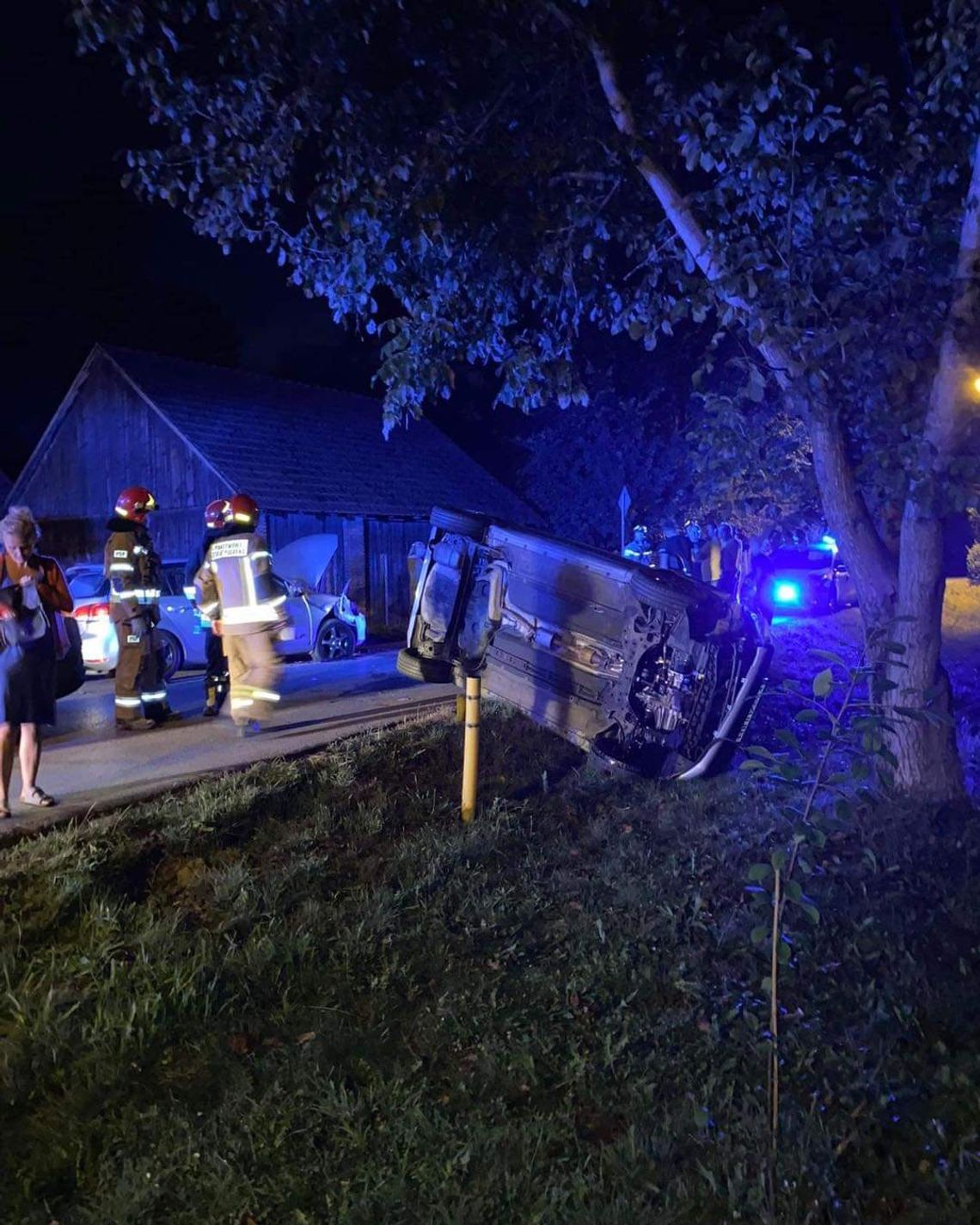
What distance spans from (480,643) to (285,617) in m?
1.48

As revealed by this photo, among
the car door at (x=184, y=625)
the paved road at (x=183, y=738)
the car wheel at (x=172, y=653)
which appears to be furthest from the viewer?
the car door at (x=184, y=625)

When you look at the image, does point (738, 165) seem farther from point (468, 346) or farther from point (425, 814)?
point (425, 814)

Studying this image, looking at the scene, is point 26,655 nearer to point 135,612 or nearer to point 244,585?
point 244,585

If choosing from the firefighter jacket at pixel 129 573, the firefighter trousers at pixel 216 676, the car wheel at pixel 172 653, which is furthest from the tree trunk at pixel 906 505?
the car wheel at pixel 172 653

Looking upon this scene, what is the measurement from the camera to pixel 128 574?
7.21 meters

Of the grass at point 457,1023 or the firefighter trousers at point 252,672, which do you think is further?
the firefighter trousers at point 252,672

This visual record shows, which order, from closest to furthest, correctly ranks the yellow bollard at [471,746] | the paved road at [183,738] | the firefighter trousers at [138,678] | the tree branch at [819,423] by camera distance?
1. the yellow bollard at [471,746]
2. the paved road at [183,738]
3. the tree branch at [819,423]
4. the firefighter trousers at [138,678]

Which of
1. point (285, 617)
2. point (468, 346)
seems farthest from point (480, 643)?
point (468, 346)

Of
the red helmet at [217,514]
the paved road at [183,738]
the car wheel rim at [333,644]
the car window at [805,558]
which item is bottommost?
the car wheel rim at [333,644]

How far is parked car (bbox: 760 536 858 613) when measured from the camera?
19.5 m

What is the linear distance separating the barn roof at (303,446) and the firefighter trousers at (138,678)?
31.8ft

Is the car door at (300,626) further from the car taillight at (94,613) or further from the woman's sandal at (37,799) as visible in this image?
the woman's sandal at (37,799)

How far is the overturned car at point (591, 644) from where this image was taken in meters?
6.13

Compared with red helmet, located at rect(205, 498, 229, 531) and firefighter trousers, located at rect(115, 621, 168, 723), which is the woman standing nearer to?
firefighter trousers, located at rect(115, 621, 168, 723)
